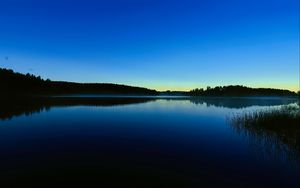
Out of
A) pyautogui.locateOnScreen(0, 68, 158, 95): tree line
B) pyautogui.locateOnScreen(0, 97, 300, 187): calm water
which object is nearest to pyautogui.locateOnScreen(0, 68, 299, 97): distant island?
pyautogui.locateOnScreen(0, 68, 158, 95): tree line

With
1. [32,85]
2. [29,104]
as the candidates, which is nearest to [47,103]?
[29,104]

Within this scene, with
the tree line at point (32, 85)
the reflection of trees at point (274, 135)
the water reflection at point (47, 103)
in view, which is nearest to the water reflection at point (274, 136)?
the reflection of trees at point (274, 135)

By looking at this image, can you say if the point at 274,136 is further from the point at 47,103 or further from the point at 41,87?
the point at 41,87

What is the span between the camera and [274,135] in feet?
52.3

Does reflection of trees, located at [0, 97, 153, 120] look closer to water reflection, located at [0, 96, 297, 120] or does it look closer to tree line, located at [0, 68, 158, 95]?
water reflection, located at [0, 96, 297, 120]

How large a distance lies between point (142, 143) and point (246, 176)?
720 cm

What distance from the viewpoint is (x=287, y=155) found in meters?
11.3

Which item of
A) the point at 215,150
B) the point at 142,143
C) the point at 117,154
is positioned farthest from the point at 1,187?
the point at 215,150

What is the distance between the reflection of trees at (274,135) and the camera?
11.8 meters

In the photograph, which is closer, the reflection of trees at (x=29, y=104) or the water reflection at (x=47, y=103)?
the reflection of trees at (x=29, y=104)

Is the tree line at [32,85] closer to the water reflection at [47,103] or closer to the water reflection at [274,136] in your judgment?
the water reflection at [47,103]

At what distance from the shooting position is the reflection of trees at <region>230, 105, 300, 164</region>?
11847 mm

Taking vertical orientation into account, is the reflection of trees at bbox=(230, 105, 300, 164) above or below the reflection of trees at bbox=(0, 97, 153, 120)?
below

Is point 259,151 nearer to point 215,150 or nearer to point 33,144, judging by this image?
point 215,150
